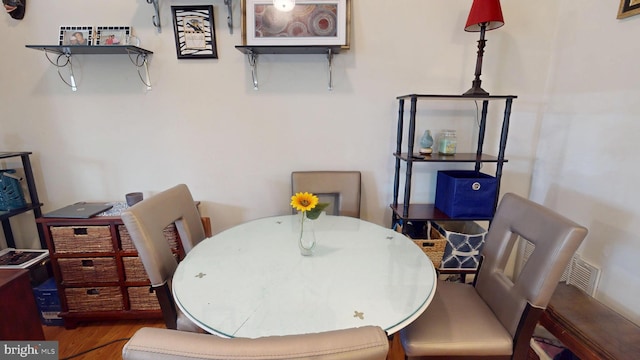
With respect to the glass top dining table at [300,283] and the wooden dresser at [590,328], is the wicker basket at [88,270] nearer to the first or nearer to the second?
the glass top dining table at [300,283]

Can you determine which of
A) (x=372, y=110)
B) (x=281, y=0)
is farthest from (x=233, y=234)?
(x=281, y=0)

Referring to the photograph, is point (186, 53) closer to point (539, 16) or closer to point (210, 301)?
point (210, 301)

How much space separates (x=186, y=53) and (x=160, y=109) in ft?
1.32

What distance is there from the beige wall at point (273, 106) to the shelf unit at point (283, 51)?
1.7 inches

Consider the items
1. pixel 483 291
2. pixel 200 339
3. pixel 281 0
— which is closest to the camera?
pixel 200 339

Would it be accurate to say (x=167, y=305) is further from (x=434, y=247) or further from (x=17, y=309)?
(x=434, y=247)

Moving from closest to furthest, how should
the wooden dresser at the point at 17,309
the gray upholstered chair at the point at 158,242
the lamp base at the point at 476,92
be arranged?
1. the gray upholstered chair at the point at 158,242
2. the wooden dresser at the point at 17,309
3. the lamp base at the point at 476,92

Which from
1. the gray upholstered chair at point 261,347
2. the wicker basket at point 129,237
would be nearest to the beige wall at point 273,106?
the wicker basket at point 129,237

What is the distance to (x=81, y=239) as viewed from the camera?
5.69ft

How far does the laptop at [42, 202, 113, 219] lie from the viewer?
173 cm

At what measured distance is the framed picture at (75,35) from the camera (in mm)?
1800

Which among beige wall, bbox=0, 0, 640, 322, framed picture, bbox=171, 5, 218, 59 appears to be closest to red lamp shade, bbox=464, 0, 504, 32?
beige wall, bbox=0, 0, 640, 322

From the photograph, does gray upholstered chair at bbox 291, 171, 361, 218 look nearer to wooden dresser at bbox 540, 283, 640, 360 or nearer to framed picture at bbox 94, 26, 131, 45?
wooden dresser at bbox 540, 283, 640, 360

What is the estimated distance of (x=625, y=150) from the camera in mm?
1428
